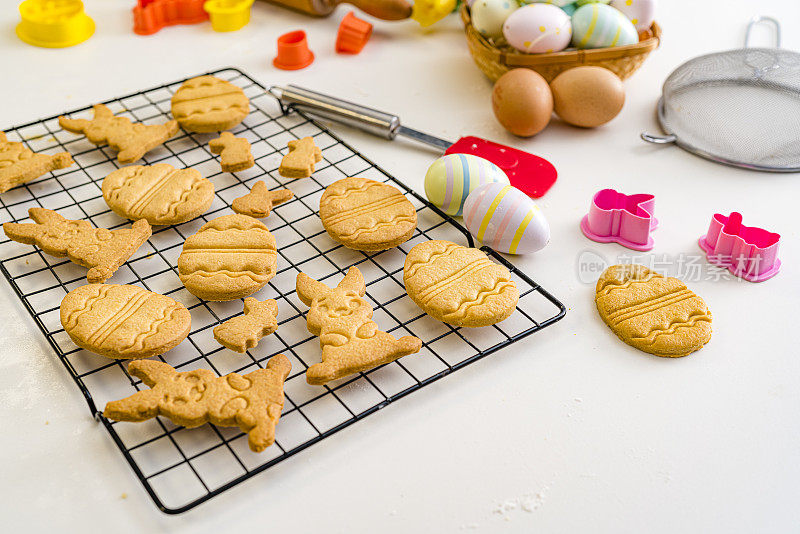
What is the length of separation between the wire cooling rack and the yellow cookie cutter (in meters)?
0.38

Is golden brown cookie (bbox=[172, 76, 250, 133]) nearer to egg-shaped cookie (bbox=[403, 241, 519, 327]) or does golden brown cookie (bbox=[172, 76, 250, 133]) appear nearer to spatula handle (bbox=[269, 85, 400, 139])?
spatula handle (bbox=[269, 85, 400, 139])

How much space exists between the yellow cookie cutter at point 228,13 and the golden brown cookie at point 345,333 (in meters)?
1.01

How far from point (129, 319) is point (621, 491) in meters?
0.68

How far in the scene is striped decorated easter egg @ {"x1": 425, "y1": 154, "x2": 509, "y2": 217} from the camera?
1.27 metres

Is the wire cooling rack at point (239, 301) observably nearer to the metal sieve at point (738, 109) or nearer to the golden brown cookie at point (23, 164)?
the golden brown cookie at point (23, 164)

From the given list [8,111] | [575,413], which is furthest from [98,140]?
[575,413]

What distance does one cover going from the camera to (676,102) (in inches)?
61.9

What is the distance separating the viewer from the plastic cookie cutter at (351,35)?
5.98 ft

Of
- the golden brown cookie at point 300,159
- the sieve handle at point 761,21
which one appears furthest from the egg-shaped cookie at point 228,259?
the sieve handle at point 761,21

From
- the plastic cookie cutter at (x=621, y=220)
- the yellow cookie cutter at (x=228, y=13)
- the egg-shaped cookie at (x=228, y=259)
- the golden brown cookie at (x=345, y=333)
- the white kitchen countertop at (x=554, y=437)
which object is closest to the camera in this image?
the white kitchen countertop at (x=554, y=437)

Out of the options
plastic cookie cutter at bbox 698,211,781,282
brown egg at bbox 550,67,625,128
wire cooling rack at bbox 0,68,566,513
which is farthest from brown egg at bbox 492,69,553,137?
plastic cookie cutter at bbox 698,211,781,282

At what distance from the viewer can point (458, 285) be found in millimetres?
1125

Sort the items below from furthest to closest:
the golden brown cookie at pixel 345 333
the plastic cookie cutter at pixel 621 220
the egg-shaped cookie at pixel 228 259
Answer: the plastic cookie cutter at pixel 621 220
the egg-shaped cookie at pixel 228 259
the golden brown cookie at pixel 345 333

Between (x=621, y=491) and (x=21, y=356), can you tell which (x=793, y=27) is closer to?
(x=621, y=491)
